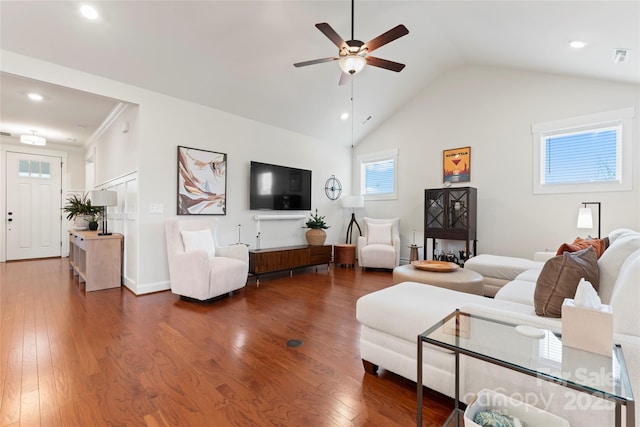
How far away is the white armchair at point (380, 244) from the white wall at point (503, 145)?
47 cm

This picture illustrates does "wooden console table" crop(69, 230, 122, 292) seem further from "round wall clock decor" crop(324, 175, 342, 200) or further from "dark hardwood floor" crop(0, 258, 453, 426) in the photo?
"round wall clock decor" crop(324, 175, 342, 200)

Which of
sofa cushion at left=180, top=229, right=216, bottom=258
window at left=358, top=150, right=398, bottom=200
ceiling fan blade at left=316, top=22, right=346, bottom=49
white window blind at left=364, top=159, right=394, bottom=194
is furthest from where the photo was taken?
white window blind at left=364, top=159, right=394, bottom=194

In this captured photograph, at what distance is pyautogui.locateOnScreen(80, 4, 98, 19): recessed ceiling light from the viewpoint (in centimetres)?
271

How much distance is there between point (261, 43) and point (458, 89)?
11.9 ft

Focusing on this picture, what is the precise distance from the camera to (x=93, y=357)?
2.14 meters

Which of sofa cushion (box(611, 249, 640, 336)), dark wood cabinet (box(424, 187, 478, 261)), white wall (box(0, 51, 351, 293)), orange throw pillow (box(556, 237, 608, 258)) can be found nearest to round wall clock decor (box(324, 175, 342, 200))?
white wall (box(0, 51, 351, 293))

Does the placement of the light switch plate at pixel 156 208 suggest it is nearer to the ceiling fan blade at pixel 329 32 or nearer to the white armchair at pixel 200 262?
the white armchair at pixel 200 262

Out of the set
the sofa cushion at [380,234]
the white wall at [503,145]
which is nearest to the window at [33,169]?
the sofa cushion at [380,234]

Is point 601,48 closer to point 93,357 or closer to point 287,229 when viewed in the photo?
point 287,229

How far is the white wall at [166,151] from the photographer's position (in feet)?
11.5

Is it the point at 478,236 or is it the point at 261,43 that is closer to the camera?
the point at 261,43

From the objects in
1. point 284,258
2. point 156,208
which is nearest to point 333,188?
point 284,258

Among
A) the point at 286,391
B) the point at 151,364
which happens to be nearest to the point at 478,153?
the point at 286,391

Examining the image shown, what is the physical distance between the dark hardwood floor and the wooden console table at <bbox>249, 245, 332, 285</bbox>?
2.95 feet
